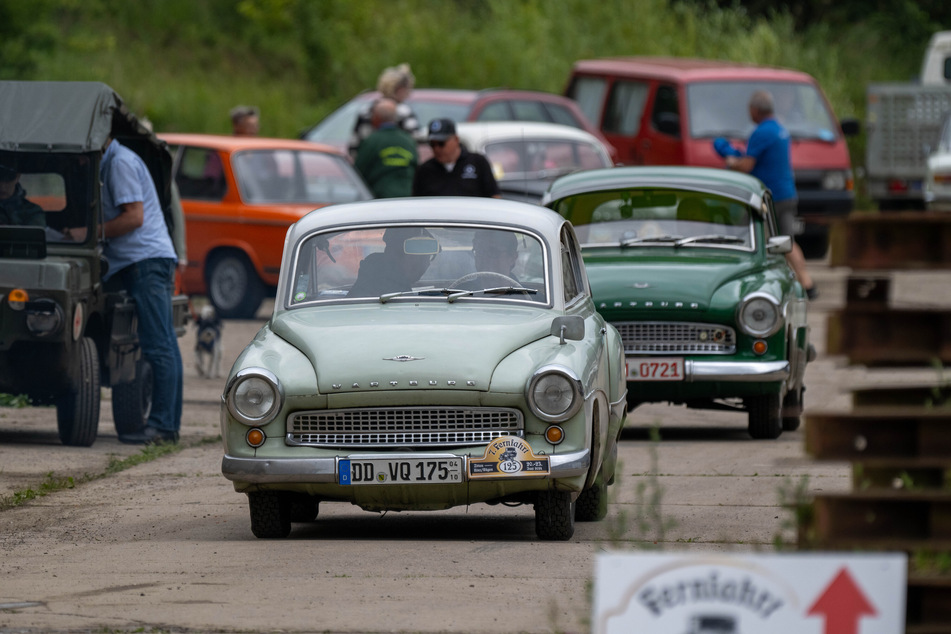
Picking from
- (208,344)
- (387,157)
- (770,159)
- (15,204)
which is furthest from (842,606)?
(770,159)

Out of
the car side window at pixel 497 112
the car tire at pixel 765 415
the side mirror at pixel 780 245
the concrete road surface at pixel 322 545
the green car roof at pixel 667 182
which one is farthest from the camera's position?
the car side window at pixel 497 112

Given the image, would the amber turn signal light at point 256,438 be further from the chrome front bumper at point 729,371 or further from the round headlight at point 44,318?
the chrome front bumper at point 729,371

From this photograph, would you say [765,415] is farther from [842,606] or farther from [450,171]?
[842,606]

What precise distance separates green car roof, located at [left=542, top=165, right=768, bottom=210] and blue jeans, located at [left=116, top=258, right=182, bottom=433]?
2780 millimetres

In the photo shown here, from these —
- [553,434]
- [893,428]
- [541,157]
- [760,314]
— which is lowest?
[760,314]

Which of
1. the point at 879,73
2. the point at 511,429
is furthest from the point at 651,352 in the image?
the point at 879,73

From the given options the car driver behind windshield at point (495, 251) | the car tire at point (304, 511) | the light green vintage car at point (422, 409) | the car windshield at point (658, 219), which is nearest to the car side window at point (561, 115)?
the car windshield at point (658, 219)

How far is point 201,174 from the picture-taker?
1898cm

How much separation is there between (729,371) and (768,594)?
25.1 feet

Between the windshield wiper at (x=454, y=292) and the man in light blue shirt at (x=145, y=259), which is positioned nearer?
the windshield wiper at (x=454, y=292)

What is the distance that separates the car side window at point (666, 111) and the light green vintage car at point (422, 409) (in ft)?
45.8

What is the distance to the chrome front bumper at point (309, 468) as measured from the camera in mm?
7777

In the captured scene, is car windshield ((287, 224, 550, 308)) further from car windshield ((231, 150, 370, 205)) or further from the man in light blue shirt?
car windshield ((231, 150, 370, 205))

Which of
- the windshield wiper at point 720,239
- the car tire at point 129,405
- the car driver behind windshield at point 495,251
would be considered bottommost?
the car tire at point 129,405
